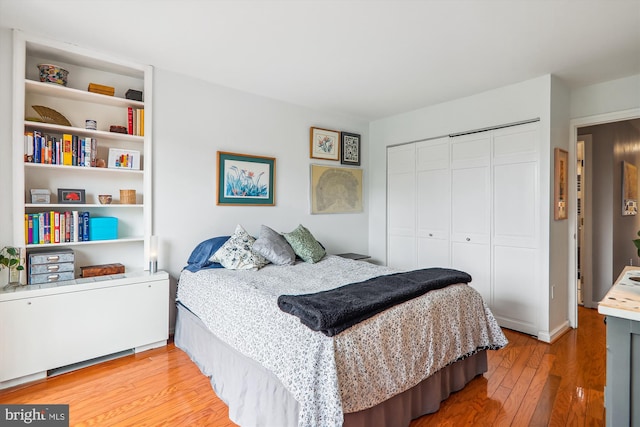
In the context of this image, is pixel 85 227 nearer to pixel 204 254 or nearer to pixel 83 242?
pixel 83 242

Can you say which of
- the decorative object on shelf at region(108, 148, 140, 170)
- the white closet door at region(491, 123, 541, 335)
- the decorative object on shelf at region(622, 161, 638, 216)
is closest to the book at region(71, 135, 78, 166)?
the decorative object on shelf at region(108, 148, 140, 170)

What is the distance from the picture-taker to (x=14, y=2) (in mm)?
2023

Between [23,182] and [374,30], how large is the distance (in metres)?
2.78

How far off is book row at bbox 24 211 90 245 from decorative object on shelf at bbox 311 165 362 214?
2366 mm

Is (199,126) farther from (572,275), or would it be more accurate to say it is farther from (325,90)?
(572,275)

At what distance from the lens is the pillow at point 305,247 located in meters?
3.23

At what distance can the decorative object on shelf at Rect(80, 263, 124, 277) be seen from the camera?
2680 mm

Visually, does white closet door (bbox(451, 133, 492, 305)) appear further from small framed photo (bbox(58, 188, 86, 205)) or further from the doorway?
small framed photo (bbox(58, 188, 86, 205))

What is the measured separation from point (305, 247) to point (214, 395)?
1.51 metres

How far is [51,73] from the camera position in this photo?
2.53 meters

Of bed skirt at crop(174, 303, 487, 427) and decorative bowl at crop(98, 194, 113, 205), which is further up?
decorative bowl at crop(98, 194, 113, 205)

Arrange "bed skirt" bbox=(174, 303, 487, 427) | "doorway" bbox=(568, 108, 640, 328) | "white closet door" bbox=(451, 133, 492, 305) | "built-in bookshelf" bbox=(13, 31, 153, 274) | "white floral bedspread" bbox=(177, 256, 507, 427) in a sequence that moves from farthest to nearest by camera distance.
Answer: "doorway" bbox=(568, 108, 640, 328)
"white closet door" bbox=(451, 133, 492, 305)
"built-in bookshelf" bbox=(13, 31, 153, 274)
"bed skirt" bbox=(174, 303, 487, 427)
"white floral bedspread" bbox=(177, 256, 507, 427)

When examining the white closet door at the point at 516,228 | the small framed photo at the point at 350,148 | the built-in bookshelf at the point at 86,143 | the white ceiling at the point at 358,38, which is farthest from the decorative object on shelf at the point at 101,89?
the white closet door at the point at 516,228

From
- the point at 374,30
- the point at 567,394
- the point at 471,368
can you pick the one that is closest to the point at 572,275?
the point at 567,394
